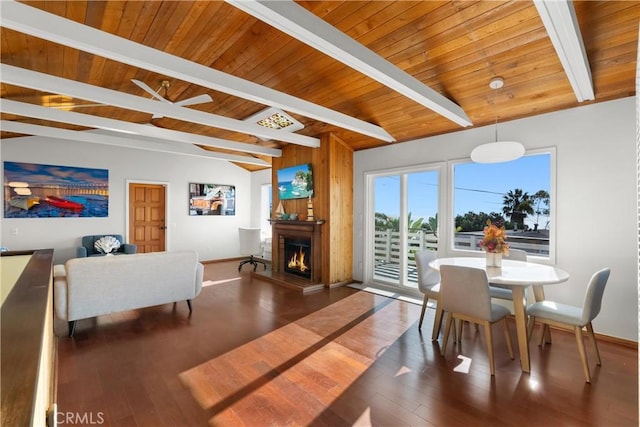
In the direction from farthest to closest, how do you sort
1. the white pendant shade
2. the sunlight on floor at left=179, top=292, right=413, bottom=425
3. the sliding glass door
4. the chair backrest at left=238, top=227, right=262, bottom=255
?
the chair backrest at left=238, top=227, right=262, bottom=255, the sliding glass door, the white pendant shade, the sunlight on floor at left=179, top=292, right=413, bottom=425

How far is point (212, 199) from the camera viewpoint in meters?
7.66

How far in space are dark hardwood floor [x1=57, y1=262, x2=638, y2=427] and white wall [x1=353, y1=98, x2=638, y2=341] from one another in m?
0.47

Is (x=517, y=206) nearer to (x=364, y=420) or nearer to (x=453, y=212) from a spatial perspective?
(x=453, y=212)

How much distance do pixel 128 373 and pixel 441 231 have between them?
13.3ft

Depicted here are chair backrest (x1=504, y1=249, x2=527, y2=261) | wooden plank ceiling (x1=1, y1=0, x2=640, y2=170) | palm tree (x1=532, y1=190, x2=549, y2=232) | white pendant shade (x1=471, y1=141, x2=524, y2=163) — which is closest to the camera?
wooden plank ceiling (x1=1, y1=0, x2=640, y2=170)

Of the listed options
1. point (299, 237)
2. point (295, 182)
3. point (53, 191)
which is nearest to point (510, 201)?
point (299, 237)

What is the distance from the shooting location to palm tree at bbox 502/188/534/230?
12.1 feet

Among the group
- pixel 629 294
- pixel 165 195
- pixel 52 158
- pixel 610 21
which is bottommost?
pixel 629 294

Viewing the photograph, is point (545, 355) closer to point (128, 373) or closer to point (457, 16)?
point (457, 16)

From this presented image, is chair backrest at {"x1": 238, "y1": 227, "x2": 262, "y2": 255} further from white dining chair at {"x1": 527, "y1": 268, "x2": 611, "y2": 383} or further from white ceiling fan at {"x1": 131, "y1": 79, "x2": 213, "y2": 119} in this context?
white dining chair at {"x1": 527, "y1": 268, "x2": 611, "y2": 383}

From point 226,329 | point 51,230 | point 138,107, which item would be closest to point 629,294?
point 226,329

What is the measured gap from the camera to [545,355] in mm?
2740

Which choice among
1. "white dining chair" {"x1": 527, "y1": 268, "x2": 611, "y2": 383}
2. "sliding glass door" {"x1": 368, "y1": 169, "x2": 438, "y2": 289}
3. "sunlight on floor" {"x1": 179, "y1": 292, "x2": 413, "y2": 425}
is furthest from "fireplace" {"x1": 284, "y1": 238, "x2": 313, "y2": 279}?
"white dining chair" {"x1": 527, "y1": 268, "x2": 611, "y2": 383}

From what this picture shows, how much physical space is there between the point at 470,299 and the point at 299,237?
11.6ft
